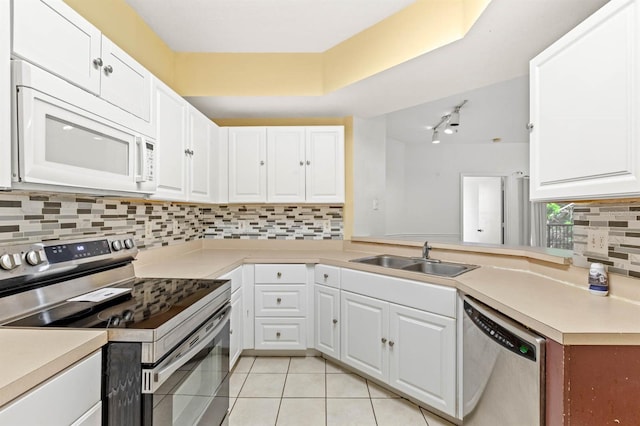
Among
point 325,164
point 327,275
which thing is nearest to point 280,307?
point 327,275

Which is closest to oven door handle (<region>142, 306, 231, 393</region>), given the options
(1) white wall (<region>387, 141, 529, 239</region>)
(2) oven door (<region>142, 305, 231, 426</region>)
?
(2) oven door (<region>142, 305, 231, 426</region>)

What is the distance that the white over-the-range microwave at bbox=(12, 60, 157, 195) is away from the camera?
0.89 metres

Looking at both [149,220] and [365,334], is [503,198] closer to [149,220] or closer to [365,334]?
[365,334]

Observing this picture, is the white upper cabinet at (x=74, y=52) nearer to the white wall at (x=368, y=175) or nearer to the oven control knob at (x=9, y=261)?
the oven control knob at (x=9, y=261)

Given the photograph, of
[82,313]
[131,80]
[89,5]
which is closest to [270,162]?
[131,80]

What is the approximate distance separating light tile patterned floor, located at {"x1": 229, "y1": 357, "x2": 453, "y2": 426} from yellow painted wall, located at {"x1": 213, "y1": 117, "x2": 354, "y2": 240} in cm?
125

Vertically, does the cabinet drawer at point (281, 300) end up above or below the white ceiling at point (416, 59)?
below

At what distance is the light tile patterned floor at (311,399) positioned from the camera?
1.75 m

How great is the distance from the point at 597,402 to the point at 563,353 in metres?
0.18

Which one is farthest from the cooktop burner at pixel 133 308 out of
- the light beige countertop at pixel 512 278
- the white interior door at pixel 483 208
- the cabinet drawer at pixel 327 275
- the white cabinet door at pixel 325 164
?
the white interior door at pixel 483 208

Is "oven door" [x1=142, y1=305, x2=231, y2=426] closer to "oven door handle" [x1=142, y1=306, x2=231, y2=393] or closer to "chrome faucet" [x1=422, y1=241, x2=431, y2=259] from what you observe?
"oven door handle" [x1=142, y1=306, x2=231, y2=393]

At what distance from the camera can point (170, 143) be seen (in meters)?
1.87

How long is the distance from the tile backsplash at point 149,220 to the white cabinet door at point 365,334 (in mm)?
919

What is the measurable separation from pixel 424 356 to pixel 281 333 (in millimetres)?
1159
